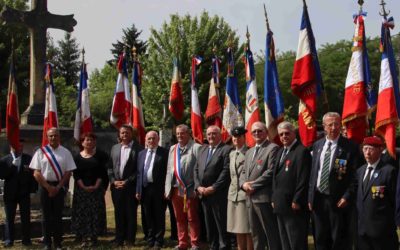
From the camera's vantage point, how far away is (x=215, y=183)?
316 inches

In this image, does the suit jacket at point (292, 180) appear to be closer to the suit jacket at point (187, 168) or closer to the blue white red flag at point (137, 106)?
the suit jacket at point (187, 168)

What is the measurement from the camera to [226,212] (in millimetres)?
8148

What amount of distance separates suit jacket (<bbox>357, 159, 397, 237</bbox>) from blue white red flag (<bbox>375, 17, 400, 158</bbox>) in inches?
32.1

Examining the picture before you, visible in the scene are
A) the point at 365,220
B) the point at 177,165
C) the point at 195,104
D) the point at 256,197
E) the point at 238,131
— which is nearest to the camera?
the point at 365,220

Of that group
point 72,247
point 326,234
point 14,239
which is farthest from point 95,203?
point 326,234

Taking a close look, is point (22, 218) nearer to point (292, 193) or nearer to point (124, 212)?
point (124, 212)

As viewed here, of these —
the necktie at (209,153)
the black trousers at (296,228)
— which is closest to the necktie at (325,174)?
the black trousers at (296,228)

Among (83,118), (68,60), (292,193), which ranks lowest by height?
(292,193)

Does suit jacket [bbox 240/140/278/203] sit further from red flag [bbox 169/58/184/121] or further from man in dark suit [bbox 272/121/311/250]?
red flag [bbox 169/58/184/121]

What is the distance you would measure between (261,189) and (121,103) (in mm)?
5076

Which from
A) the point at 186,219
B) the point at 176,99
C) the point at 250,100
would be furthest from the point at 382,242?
the point at 176,99

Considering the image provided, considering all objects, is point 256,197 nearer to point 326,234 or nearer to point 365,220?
point 326,234

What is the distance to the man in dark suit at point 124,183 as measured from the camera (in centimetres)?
910

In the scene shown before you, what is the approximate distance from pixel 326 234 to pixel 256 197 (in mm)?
1049
